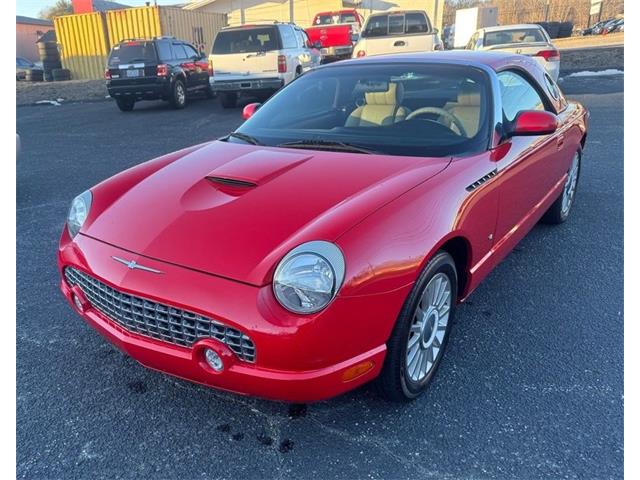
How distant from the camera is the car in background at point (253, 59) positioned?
12156mm

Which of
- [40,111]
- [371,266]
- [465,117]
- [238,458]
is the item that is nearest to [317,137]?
[465,117]

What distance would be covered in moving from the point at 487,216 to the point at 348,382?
51.9 inches

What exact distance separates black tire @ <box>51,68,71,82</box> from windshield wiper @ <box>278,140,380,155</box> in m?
24.8

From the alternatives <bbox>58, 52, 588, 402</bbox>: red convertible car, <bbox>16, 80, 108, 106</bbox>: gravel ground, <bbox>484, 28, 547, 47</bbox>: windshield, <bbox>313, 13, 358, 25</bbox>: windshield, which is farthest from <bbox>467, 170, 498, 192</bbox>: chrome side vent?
<bbox>313, 13, 358, 25</bbox>: windshield

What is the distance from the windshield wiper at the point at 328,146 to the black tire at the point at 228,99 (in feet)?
34.6

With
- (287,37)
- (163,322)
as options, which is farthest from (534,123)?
(287,37)

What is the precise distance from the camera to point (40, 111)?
1422cm

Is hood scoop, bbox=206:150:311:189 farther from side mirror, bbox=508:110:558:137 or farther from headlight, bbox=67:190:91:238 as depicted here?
side mirror, bbox=508:110:558:137

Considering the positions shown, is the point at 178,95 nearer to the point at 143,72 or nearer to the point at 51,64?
the point at 143,72

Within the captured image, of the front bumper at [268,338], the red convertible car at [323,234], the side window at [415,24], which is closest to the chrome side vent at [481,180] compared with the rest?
the red convertible car at [323,234]

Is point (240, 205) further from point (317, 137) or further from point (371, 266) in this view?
point (317, 137)

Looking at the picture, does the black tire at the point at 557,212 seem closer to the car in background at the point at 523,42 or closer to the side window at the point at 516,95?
the side window at the point at 516,95

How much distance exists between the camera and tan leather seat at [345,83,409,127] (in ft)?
10.7

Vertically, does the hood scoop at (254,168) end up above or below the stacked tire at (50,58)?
below
